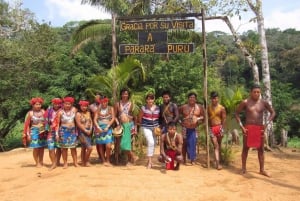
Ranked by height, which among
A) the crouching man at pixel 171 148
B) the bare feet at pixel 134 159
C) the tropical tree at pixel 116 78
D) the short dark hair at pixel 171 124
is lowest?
the bare feet at pixel 134 159

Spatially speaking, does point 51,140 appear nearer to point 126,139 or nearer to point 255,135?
point 126,139

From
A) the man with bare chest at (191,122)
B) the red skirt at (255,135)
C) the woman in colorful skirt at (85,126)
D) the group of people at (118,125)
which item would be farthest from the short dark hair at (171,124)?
the woman in colorful skirt at (85,126)

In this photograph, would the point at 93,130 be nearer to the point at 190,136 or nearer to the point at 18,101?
the point at 190,136

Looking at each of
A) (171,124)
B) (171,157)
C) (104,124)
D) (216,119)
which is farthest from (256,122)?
(104,124)

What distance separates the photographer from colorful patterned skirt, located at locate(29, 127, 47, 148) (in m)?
8.15

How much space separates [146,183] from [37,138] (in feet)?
9.24

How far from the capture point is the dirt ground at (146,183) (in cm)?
604

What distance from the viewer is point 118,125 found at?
26.9ft

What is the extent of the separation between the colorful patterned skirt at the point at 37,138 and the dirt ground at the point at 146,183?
19.9 inches

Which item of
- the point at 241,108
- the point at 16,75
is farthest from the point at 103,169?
the point at 16,75

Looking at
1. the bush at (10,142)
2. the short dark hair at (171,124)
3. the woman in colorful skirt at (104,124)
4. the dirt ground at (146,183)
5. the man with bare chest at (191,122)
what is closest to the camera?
the dirt ground at (146,183)

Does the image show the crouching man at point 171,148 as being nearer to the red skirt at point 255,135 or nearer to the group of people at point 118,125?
the group of people at point 118,125

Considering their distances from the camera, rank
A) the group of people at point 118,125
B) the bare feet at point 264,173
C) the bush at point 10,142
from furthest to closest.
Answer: the bush at point 10,142 < the group of people at point 118,125 < the bare feet at point 264,173

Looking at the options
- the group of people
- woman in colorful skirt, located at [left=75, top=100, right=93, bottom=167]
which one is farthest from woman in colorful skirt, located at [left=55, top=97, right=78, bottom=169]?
woman in colorful skirt, located at [left=75, top=100, right=93, bottom=167]
